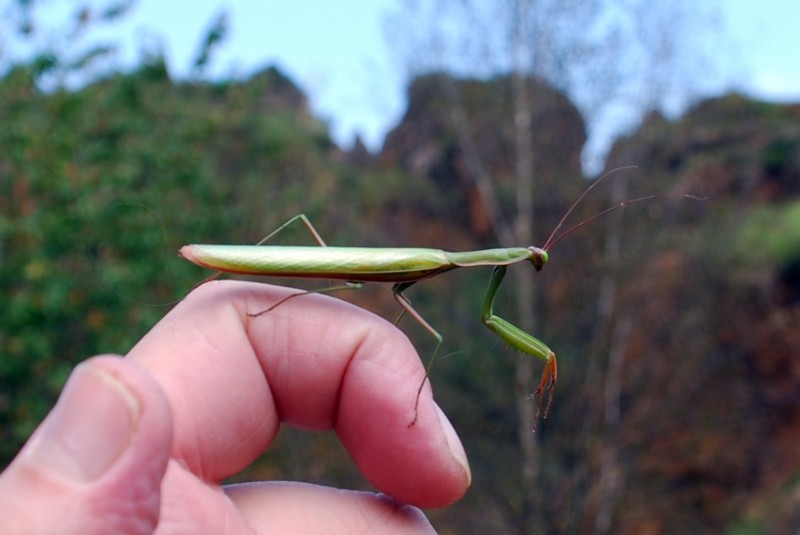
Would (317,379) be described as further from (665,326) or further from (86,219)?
(665,326)

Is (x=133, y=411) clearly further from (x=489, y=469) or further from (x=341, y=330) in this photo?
(x=489, y=469)

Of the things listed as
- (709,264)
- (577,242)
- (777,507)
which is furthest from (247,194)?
(777,507)

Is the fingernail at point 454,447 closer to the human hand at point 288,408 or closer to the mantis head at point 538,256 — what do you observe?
the human hand at point 288,408

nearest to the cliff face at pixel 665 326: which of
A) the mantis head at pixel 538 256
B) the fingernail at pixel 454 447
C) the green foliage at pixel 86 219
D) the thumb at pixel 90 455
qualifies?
the green foliage at pixel 86 219

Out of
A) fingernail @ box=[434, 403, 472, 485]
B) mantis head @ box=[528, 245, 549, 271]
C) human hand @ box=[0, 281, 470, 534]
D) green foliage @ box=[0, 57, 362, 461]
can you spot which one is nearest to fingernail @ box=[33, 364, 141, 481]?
human hand @ box=[0, 281, 470, 534]

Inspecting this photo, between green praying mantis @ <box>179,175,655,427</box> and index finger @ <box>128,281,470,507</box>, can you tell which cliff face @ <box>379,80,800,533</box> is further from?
index finger @ <box>128,281,470,507</box>

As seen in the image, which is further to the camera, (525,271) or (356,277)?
(525,271)

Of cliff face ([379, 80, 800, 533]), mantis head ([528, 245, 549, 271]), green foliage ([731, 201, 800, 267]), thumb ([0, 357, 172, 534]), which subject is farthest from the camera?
green foliage ([731, 201, 800, 267])

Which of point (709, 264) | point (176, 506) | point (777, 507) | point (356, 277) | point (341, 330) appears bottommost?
point (777, 507)
